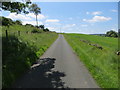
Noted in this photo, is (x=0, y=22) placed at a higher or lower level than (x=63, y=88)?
higher

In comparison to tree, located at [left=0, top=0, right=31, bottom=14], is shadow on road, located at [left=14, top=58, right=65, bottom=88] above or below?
below

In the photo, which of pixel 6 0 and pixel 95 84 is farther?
pixel 6 0

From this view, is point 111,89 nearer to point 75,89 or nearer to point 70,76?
point 75,89

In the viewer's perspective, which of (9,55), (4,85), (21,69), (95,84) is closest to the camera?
(4,85)

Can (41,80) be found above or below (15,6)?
below

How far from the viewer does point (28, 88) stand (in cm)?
692

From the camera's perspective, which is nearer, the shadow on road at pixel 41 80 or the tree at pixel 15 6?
the shadow on road at pixel 41 80

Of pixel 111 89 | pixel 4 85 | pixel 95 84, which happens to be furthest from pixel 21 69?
pixel 111 89

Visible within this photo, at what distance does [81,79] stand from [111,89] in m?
1.70

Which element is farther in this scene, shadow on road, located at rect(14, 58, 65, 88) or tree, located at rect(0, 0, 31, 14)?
tree, located at rect(0, 0, 31, 14)

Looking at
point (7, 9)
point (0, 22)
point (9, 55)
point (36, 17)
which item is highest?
point (36, 17)

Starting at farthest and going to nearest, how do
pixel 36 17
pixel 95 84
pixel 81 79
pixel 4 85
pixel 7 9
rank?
pixel 36 17 → pixel 7 9 → pixel 81 79 → pixel 95 84 → pixel 4 85

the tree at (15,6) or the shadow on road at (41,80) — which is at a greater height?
the tree at (15,6)

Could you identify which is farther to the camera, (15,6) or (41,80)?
(15,6)
